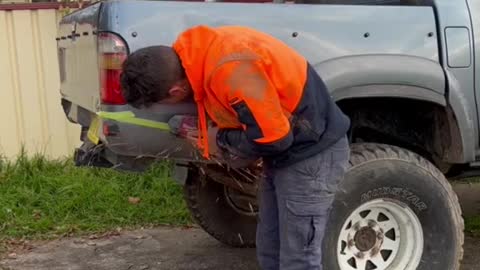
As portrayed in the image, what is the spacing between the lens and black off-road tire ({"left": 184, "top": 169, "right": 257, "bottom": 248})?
191 inches

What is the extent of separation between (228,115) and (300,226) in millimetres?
579

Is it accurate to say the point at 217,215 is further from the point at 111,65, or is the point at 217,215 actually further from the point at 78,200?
the point at 111,65

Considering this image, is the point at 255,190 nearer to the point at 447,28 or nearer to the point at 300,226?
the point at 300,226

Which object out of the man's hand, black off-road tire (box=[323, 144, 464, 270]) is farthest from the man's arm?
black off-road tire (box=[323, 144, 464, 270])

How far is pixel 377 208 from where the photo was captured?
394 cm

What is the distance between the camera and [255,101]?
9.61 feet

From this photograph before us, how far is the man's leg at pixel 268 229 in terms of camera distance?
3.53 metres

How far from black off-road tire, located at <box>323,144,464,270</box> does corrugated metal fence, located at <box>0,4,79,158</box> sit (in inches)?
153

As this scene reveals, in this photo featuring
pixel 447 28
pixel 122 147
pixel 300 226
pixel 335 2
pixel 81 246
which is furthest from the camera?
pixel 81 246

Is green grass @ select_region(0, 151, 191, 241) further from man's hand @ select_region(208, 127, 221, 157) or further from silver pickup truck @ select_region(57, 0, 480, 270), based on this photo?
man's hand @ select_region(208, 127, 221, 157)

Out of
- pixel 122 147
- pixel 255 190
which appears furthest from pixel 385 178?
pixel 122 147

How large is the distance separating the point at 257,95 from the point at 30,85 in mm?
4513

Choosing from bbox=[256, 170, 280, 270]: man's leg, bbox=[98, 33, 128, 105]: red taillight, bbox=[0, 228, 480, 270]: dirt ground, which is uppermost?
bbox=[98, 33, 128, 105]: red taillight

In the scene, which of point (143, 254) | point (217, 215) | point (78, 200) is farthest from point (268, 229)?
point (78, 200)
